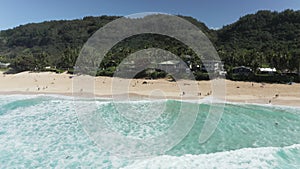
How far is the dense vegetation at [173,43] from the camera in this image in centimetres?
4225

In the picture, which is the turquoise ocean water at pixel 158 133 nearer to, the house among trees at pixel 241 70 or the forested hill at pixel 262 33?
the house among trees at pixel 241 70

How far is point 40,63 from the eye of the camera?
54375mm

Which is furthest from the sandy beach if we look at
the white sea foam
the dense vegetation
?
the white sea foam

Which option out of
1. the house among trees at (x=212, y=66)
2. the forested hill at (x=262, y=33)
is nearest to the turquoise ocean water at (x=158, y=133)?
the house among trees at (x=212, y=66)

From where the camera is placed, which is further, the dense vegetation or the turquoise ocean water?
the dense vegetation

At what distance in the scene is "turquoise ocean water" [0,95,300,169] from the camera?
360 inches

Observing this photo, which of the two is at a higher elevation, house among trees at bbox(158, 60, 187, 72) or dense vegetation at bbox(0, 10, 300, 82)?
dense vegetation at bbox(0, 10, 300, 82)

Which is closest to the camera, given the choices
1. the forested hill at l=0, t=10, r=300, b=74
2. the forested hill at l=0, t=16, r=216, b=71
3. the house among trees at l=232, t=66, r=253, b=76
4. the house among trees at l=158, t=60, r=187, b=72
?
the house among trees at l=232, t=66, r=253, b=76

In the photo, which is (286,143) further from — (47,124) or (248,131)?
(47,124)

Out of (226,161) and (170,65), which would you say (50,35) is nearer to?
(170,65)

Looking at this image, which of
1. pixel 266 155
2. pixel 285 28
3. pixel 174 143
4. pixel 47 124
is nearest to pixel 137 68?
pixel 47 124

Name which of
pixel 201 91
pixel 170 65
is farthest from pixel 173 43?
pixel 201 91

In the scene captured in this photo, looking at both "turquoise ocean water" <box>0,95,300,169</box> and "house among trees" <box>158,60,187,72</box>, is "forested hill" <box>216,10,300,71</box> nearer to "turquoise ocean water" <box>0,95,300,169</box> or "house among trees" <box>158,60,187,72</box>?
"house among trees" <box>158,60,187,72</box>

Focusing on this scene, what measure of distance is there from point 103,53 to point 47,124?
121ft
